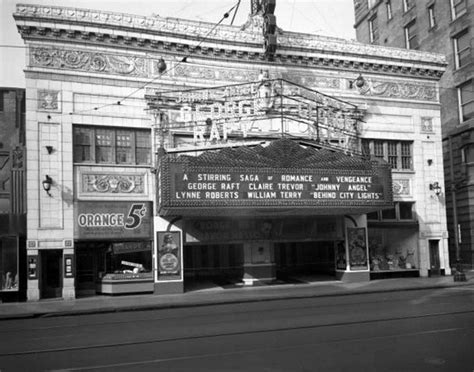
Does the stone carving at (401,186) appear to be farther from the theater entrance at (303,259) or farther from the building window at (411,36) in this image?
the building window at (411,36)

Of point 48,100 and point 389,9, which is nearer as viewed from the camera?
point 48,100

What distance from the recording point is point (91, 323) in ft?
50.6

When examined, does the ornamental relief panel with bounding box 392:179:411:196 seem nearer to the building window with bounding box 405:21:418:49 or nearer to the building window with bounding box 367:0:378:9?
the building window with bounding box 405:21:418:49

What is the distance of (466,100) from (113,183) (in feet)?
79.2

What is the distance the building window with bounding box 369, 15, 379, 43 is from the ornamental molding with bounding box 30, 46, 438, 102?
16922mm

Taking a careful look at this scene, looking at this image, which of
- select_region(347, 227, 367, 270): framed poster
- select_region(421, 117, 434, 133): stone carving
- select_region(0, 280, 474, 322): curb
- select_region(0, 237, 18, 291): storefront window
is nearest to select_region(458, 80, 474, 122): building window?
select_region(421, 117, 434, 133): stone carving

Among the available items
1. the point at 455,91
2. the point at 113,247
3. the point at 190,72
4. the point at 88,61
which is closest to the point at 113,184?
the point at 113,247

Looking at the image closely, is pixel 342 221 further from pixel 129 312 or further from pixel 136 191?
pixel 129 312

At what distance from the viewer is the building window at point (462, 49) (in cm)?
3472

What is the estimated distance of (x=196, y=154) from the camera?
25.0 meters

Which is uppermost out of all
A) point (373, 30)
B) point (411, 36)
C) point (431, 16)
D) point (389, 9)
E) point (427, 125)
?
point (389, 9)

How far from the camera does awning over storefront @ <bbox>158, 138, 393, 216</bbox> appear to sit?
74.6 feet

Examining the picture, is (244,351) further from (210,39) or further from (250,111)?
(210,39)

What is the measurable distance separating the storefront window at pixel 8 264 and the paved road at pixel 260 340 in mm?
6685
